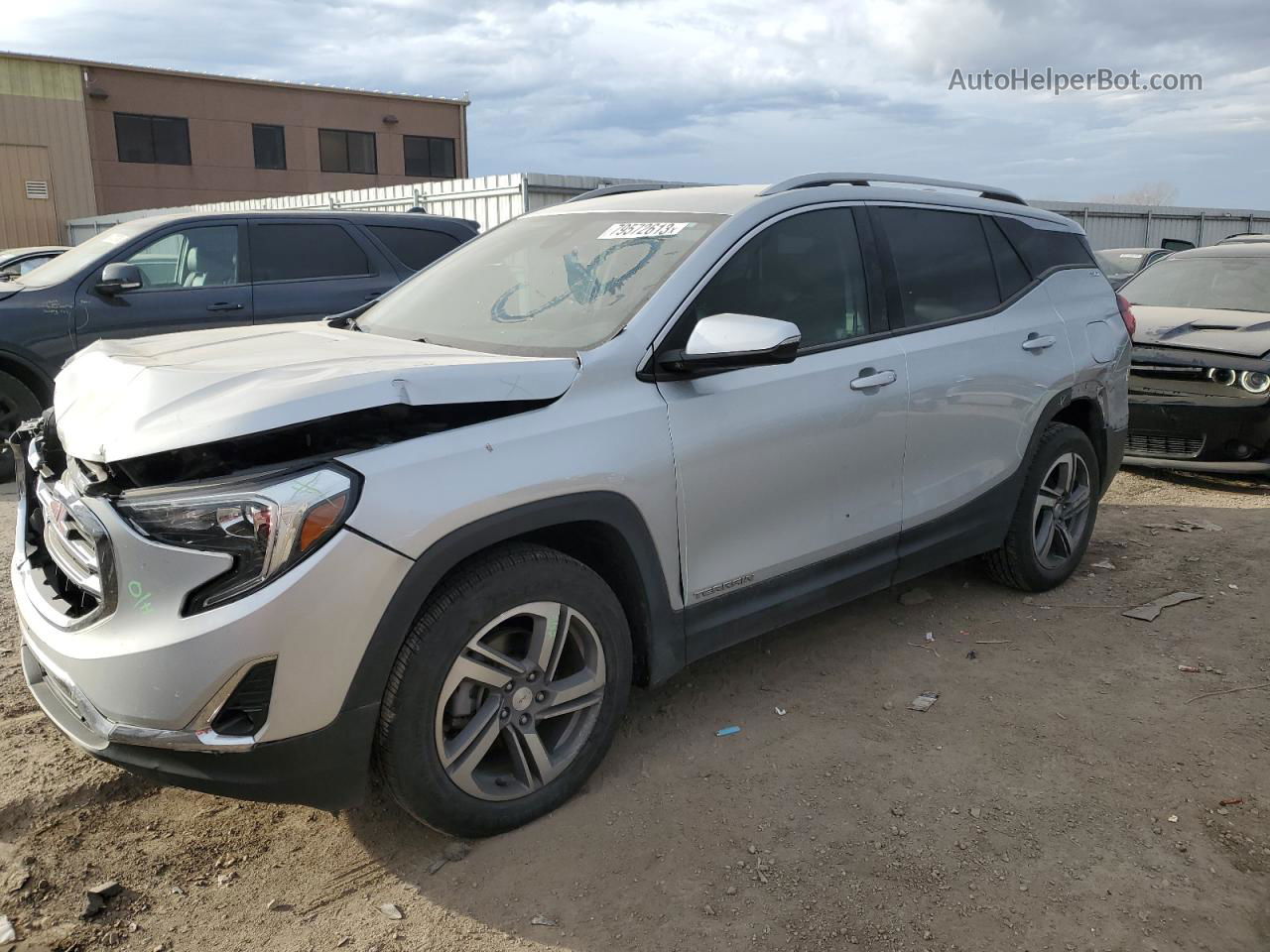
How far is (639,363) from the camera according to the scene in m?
3.01

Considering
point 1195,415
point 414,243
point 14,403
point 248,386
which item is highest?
point 414,243

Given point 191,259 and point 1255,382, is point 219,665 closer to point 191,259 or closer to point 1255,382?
point 191,259

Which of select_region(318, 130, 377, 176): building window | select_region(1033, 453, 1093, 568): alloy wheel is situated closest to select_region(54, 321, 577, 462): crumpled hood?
select_region(1033, 453, 1093, 568): alloy wheel

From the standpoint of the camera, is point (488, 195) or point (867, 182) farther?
point (488, 195)

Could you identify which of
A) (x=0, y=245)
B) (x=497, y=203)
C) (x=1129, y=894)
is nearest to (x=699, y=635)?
(x=1129, y=894)

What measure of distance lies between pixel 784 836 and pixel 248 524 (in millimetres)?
1729

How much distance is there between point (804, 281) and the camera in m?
3.59

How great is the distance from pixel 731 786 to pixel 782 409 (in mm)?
1236

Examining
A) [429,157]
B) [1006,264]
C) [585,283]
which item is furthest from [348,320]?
[429,157]

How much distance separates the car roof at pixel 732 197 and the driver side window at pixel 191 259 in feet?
13.9

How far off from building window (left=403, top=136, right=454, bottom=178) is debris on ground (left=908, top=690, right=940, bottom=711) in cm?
3585

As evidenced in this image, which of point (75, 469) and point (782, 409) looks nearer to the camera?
point (75, 469)

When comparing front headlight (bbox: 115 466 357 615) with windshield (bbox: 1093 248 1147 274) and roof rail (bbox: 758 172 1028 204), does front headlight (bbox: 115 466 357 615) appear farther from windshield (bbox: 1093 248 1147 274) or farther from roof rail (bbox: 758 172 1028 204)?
windshield (bbox: 1093 248 1147 274)

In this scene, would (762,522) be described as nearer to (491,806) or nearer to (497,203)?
(491,806)
